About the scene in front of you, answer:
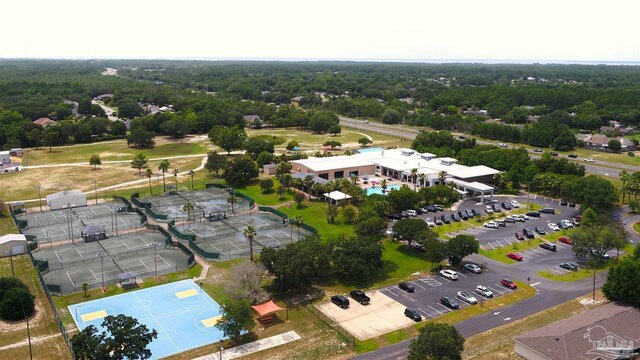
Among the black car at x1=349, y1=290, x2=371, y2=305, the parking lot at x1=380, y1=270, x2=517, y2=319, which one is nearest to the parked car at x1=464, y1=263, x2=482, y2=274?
the parking lot at x1=380, y1=270, x2=517, y2=319

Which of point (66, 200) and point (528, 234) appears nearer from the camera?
point (528, 234)

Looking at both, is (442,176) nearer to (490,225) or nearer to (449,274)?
(490,225)

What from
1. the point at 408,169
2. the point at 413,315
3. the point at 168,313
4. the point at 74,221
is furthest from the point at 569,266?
the point at 74,221

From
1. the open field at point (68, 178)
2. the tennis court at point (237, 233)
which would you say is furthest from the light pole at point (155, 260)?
the open field at point (68, 178)

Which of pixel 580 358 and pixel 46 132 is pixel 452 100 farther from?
pixel 580 358

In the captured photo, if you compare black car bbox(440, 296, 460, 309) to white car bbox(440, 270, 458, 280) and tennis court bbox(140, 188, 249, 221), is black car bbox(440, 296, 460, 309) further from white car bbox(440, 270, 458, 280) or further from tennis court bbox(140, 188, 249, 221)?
tennis court bbox(140, 188, 249, 221)

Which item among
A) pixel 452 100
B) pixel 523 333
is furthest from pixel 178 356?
pixel 452 100

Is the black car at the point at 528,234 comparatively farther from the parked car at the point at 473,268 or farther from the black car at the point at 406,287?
the black car at the point at 406,287
